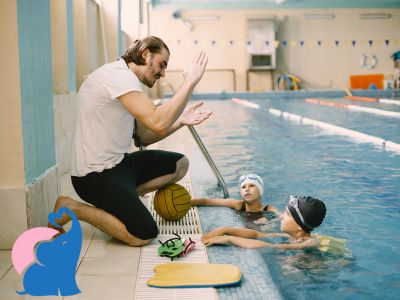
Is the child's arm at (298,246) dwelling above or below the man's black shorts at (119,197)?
below

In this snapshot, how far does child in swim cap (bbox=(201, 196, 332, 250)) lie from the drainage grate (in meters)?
0.14

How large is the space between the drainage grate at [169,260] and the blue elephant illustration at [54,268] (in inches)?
15.1

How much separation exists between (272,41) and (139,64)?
671 inches

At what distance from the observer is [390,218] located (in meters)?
3.73

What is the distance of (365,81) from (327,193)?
1643cm

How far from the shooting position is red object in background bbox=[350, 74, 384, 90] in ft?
65.0

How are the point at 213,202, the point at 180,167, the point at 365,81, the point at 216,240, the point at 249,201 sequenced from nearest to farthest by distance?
the point at 216,240, the point at 180,167, the point at 249,201, the point at 213,202, the point at 365,81

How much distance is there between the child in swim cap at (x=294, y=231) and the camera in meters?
3.01

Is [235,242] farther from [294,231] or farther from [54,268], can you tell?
[54,268]

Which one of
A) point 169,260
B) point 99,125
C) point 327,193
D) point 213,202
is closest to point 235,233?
point 169,260

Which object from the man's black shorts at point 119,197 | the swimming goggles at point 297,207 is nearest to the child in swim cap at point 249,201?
the swimming goggles at point 297,207

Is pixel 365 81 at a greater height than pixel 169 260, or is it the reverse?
pixel 365 81

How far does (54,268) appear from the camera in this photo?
76.5 inches

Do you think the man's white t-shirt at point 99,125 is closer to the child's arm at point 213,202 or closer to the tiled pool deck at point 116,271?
the tiled pool deck at point 116,271
